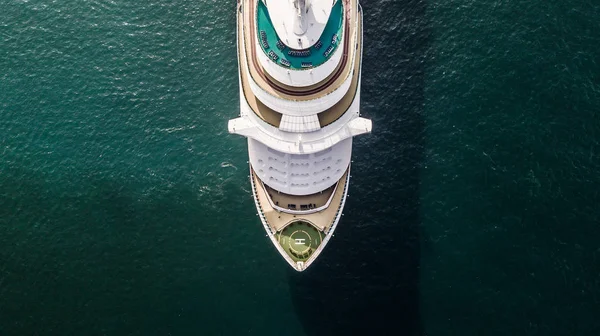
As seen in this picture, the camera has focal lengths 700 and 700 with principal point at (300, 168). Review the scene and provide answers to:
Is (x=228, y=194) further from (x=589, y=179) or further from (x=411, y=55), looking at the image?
(x=589, y=179)

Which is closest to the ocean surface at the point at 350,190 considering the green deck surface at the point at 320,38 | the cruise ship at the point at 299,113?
the cruise ship at the point at 299,113

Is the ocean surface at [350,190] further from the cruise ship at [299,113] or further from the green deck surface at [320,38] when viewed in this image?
the green deck surface at [320,38]

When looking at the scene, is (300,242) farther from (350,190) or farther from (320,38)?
(320,38)

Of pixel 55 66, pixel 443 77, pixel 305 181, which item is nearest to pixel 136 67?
pixel 55 66

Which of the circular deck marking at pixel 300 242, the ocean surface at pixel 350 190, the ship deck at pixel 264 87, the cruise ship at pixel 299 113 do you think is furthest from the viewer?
the ocean surface at pixel 350 190

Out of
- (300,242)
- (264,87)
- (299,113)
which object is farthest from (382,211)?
(264,87)
